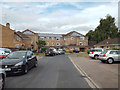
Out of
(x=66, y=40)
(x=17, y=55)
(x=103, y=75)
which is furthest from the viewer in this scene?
(x=66, y=40)

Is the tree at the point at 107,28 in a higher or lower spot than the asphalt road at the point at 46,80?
higher

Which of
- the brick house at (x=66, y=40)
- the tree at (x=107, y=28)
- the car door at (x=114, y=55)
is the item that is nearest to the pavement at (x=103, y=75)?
the car door at (x=114, y=55)

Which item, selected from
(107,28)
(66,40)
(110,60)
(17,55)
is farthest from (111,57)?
(66,40)

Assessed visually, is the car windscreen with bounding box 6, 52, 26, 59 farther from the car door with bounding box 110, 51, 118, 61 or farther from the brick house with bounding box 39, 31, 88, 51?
the brick house with bounding box 39, 31, 88, 51

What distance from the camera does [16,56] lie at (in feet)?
29.0

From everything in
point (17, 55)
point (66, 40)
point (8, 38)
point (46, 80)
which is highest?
point (66, 40)

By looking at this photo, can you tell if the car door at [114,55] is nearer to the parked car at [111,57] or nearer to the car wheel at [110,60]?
the parked car at [111,57]

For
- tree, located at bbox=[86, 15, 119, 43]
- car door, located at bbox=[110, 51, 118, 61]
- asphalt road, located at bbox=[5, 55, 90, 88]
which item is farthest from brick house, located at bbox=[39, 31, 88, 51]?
asphalt road, located at bbox=[5, 55, 90, 88]

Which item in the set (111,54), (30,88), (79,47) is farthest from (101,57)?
(79,47)

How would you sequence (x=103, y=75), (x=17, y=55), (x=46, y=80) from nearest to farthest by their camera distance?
1. (x=46, y=80)
2. (x=103, y=75)
3. (x=17, y=55)

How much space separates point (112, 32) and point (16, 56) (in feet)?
177

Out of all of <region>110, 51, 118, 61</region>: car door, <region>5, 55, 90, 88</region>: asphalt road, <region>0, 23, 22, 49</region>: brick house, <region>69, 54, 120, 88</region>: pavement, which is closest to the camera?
<region>5, 55, 90, 88</region>: asphalt road

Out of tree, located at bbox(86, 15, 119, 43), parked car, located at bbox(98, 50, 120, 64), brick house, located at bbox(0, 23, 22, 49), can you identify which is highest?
tree, located at bbox(86, 15, 119, 43)

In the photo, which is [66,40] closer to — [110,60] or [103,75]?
[110,60]
